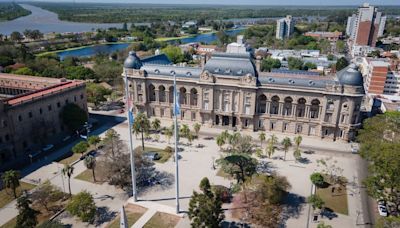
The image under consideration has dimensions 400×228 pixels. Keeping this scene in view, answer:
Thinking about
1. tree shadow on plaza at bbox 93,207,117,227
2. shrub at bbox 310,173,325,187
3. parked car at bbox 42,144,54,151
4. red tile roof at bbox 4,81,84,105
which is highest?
red tile roof at bbox 4,81,84,105

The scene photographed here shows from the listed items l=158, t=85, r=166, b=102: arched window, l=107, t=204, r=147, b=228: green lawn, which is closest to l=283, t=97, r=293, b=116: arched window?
l=158, t=85, r=166, b=102: arched window

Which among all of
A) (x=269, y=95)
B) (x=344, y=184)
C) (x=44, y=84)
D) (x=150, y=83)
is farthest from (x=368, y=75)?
(x=44, y=84)

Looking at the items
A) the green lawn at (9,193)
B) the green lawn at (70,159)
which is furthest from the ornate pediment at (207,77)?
the green lawn at (9,193)

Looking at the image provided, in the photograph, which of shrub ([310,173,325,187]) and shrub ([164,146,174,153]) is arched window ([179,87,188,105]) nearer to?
shrub ([164,146,174,153])

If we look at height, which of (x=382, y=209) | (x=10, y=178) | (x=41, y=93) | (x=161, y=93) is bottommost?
(x=382, y=209)

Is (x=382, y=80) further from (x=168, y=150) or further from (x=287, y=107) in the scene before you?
(x=168, y=150)

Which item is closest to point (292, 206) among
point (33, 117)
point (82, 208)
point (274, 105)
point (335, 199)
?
point (335, 199)

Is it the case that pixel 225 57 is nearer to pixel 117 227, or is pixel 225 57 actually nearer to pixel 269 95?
pixel 269 95
